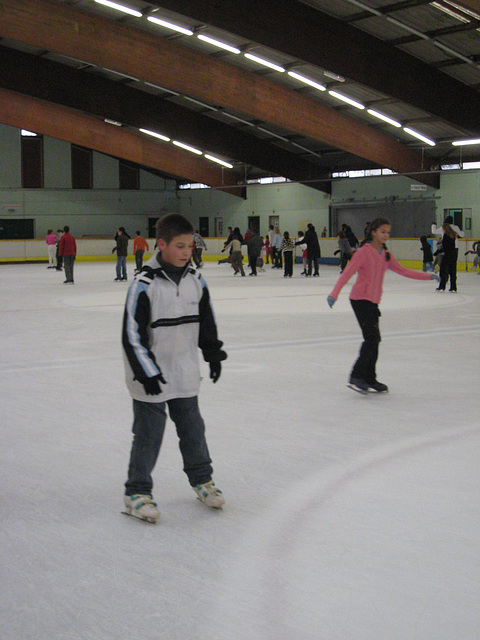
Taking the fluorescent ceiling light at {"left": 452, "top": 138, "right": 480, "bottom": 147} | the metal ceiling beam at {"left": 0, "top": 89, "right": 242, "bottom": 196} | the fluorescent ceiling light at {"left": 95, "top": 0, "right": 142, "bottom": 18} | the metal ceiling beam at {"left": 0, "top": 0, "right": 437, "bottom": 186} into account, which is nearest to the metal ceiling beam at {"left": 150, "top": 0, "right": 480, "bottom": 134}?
the metal ceiling beam at {"left": 0, "top": 0, "right": 437, "bottom": 186}

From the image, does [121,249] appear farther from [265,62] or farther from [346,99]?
[346,99]

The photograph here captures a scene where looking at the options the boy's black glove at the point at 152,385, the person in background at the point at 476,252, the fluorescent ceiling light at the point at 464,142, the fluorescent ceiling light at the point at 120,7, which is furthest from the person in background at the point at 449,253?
the boy's black glove at the point at 152,385

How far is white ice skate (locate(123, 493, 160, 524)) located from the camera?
332 cm

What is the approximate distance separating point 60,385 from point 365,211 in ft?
95.4

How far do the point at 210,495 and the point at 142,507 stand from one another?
323mm

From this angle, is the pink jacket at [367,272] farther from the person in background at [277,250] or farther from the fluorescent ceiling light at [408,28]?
the person in background at [277,250]

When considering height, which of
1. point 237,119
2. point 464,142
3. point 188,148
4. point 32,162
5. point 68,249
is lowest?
point 68,249

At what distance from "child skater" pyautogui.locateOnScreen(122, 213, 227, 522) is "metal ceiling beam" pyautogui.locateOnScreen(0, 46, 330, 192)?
83.3ft

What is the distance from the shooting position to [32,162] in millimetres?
40844

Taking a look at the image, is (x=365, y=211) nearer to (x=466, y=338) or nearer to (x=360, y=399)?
(x=466, y=338)

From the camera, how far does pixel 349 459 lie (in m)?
4.30

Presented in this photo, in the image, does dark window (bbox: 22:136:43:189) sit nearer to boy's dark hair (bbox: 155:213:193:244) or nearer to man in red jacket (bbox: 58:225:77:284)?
man in red jacket (bbox: 58:225:77:284)

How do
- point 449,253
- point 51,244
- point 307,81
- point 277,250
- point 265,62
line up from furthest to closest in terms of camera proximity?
point 51,244
point 277,250
point 307,81
point 265,62
point 449,253

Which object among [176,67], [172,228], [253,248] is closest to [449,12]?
[176,67]
